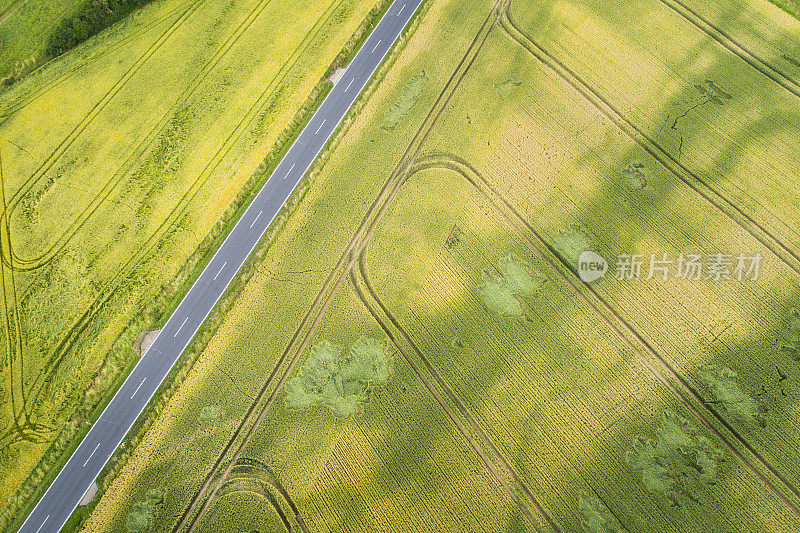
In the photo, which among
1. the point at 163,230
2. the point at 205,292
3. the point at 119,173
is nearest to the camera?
the point at 205,292

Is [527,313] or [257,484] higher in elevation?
[257,484]

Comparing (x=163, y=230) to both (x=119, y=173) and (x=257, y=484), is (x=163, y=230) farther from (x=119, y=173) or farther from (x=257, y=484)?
(x=257, y=484)

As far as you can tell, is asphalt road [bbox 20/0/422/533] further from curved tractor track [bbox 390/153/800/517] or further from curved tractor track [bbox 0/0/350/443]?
curved tractor track [bbox 390/153/800/517]

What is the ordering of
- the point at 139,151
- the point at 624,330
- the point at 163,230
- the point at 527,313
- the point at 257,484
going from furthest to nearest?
1. the point at 139,151
2. the point at 163,230
3. the point at 527,313
4. the point at 624,330
5. the point at 257,484

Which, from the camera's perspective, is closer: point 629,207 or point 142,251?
point 629,207

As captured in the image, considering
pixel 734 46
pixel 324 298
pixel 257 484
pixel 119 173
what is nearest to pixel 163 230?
pixel 119 173

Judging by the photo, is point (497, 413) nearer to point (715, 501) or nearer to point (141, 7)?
point (715, 501)
